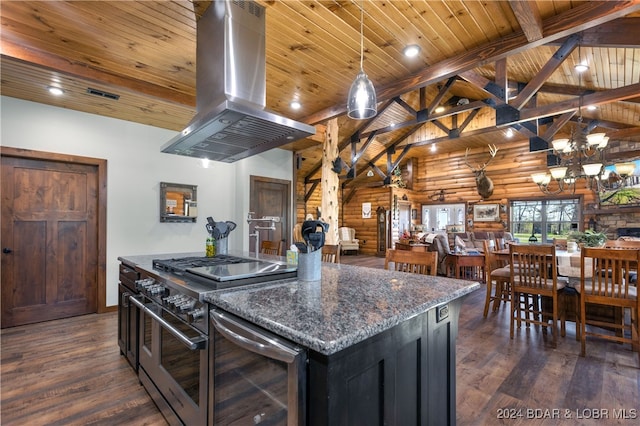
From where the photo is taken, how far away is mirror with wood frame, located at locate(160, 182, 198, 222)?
4.47 meters

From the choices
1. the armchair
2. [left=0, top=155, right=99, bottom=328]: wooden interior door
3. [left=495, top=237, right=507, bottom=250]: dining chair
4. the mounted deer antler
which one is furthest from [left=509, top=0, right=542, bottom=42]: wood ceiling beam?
the armchair

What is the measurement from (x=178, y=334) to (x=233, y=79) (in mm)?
1611

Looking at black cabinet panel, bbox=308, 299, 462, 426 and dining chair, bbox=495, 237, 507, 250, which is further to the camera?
dining chair, bbox=495, 237, 507, 250

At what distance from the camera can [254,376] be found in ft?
3.55

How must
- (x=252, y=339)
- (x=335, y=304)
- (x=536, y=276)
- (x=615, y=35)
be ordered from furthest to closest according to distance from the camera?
Result: (x=536, y=276) → (x=615, y=35) → (x=335, y=304) → (x=252, y=339)

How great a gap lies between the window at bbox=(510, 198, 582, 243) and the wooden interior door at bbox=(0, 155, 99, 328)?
9.67 m

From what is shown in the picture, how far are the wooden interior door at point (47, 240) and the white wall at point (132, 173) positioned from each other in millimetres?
221

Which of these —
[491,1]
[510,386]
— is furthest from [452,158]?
[510,386]

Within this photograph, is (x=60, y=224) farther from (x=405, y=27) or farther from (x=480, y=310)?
(x=480, y=310)

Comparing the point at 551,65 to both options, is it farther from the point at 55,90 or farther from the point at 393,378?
the point at 55,90

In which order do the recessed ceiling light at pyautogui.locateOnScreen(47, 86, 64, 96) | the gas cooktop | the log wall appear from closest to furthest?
the gas cooktop < the recessed ceiling light at pyautogui.locateOnScreen(47, 86, 64, 96) < the log wall

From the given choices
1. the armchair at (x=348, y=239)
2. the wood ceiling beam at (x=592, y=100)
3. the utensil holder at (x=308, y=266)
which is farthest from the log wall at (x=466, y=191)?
the utensil holder at (x=308, y=266)

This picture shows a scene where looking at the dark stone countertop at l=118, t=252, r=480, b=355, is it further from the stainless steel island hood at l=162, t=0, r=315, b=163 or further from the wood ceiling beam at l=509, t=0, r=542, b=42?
the wood ceiling beam at l=509, t=0, r=542, b=42

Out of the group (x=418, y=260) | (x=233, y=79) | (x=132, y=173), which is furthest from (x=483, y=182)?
(x=132, y=173)
